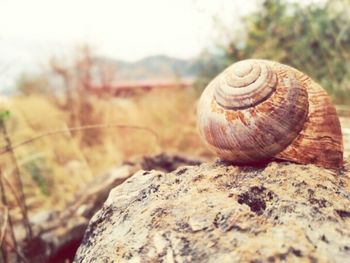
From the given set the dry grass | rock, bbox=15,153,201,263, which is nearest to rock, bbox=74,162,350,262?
rock, bbox=15,153,201,263

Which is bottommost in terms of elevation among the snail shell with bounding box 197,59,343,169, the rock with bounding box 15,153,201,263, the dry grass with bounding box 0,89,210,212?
the dry grass with bounding box 0,89,210,212

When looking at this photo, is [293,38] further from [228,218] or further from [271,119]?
[228,218]

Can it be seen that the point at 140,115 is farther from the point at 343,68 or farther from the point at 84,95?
the point at 343,68

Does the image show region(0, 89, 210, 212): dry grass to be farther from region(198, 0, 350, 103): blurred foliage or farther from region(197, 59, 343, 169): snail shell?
region(197, 59, 343, 169): snail shell

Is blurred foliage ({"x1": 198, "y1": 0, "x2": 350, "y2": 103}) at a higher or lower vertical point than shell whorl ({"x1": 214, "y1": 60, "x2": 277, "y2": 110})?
lower

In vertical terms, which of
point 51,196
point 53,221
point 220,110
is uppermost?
point 220,110

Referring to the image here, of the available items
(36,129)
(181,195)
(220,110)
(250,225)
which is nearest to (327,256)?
(250,225)

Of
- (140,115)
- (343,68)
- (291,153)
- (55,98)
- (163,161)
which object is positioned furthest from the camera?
(55,98)
